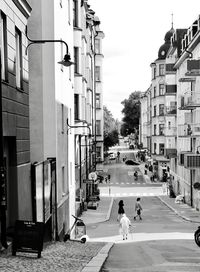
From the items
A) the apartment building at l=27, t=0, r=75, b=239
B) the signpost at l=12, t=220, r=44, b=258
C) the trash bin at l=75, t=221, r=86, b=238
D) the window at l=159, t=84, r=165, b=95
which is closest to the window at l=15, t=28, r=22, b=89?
the apartment building at l=27, t=0, r=75, b=239

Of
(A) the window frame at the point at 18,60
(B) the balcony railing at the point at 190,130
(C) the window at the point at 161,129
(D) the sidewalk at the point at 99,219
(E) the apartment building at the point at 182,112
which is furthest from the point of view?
(C) the window at the point at 161,129

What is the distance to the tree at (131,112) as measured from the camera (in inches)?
6261

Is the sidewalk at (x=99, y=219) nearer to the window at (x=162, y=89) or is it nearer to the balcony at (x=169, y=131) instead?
the balcony at (x=169, y=131)

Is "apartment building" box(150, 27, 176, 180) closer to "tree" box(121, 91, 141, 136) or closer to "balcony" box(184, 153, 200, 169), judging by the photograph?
"balcony" box(184, 153, 200, 169)

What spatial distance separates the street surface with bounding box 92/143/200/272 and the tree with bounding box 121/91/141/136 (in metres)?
87.8

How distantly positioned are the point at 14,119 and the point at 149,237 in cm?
1301

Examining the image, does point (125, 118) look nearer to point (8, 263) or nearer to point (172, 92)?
point (172, 92)

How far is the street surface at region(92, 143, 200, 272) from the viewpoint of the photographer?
553 inches

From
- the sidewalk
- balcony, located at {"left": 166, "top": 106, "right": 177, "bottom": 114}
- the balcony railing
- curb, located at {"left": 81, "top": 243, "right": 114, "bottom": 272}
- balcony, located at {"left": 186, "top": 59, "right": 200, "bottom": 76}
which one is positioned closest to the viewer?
curb, located at {"left": 81, "top": 243, "right": 114, "bottom": 272}

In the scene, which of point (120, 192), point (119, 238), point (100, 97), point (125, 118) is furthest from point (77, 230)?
point (125, 118)

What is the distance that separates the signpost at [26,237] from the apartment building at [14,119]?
512 millimetres

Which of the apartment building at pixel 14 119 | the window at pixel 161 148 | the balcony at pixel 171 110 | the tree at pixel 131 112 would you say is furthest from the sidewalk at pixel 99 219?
the tree at pixel 131 112

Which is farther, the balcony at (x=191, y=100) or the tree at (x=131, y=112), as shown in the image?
the tree at (x=131, y=112)

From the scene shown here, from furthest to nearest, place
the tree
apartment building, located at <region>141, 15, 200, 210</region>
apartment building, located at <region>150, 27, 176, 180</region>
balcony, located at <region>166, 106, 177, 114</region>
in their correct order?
the tree, apartment building, located at <region>150, 27, 176, 180</region>, balcony, located at <region>166, 106, 177, 114</region>, apartment building, located at <region>141, 15, 200, 210</region>
